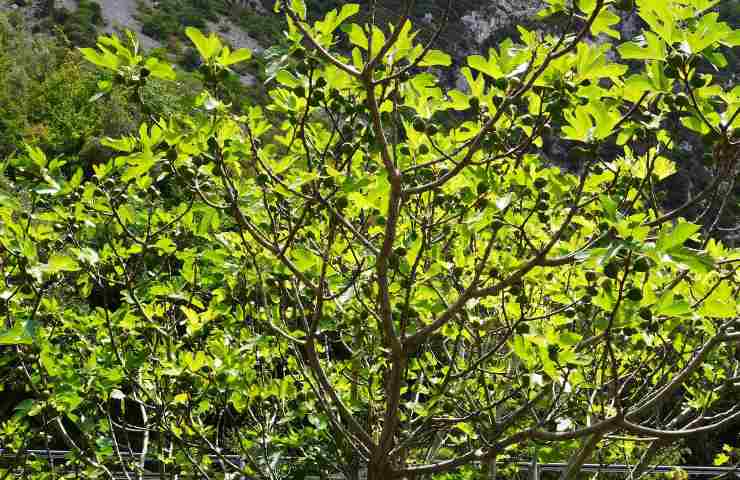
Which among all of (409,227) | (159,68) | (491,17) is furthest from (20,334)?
(491,17)

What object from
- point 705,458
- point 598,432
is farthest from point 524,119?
point 705,458

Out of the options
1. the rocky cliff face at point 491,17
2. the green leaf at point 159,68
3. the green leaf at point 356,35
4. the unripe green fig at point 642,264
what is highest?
the rocky cliff face at point 491,17

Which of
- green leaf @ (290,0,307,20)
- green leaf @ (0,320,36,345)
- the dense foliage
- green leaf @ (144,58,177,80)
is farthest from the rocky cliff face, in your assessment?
green leaf @ (0,320,36,345)

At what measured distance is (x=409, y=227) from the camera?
279 centimetres

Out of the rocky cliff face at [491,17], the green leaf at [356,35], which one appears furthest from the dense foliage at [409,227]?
the rocky cliff face at [491,17]

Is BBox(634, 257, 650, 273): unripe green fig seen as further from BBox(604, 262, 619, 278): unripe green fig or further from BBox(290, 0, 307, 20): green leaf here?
BBox(290, 0, 307, 20): green leaf

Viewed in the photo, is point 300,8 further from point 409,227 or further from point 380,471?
point 380,471

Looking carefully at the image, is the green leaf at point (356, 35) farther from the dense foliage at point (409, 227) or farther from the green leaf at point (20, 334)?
the green leaf at point (20, 334)

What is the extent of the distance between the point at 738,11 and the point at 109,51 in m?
42.7

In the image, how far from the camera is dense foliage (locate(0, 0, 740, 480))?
1.88 m

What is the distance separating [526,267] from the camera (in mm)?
1947

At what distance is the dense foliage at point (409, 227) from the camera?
188 centimetres

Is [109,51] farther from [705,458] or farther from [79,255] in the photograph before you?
[705,458]

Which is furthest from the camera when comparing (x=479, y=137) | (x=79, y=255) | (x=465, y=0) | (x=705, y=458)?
(x=465, y=0)
